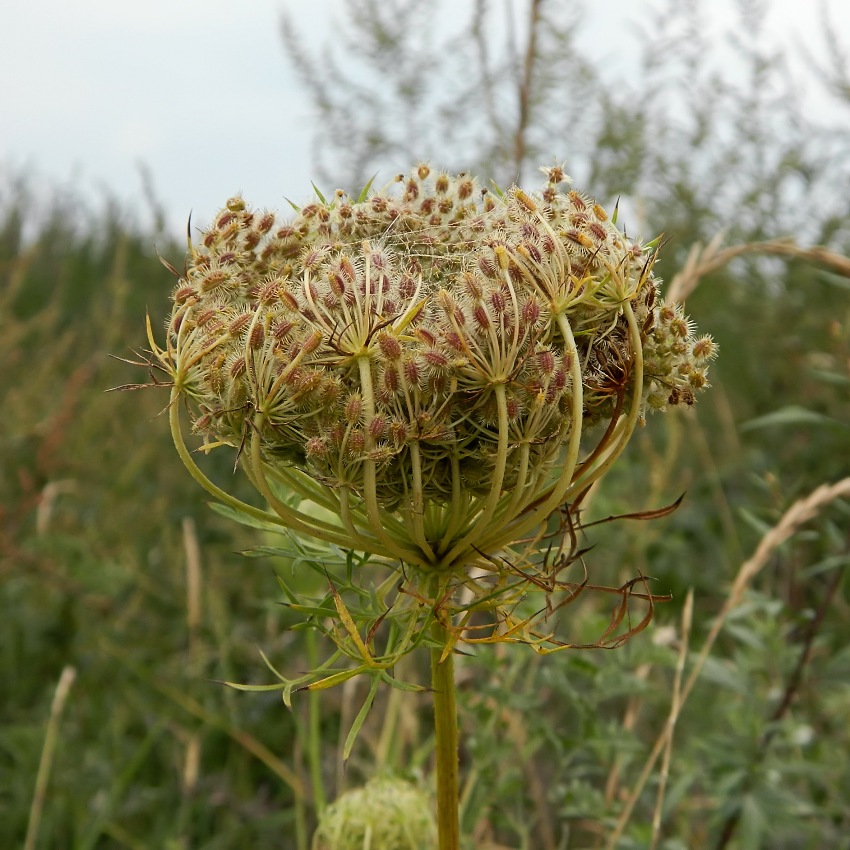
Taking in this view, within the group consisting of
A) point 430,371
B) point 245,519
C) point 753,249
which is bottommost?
point 245,519

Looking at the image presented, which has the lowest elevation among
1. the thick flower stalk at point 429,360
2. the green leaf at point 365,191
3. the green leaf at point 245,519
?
the green leaf at point 245,519

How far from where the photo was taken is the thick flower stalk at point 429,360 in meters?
1.54

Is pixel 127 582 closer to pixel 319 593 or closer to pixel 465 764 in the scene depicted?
pixel 465 764

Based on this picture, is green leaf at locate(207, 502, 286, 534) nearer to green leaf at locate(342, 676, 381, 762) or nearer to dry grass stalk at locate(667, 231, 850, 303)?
green leaf at locate(342, 676, 381, 762)

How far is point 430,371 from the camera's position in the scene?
1.53m

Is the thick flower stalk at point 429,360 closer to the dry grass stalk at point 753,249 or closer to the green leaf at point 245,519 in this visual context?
the green leaf at point 245,519

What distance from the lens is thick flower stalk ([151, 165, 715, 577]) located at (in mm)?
1537

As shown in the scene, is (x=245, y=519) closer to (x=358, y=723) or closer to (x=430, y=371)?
(x=358, y=723)

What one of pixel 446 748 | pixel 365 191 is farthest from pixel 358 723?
pixel 365 191

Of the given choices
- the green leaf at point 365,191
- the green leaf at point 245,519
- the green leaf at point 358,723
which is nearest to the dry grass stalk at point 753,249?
the green leaf at point 365,191

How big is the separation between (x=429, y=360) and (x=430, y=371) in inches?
0.9

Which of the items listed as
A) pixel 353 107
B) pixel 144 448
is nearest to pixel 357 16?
pixel 353 107

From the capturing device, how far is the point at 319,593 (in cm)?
296

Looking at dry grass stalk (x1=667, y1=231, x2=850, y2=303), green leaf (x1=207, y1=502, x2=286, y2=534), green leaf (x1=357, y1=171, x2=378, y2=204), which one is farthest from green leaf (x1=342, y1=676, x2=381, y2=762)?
dry grass stalk (x1=667, y1=231, x2=850, y2=303)
